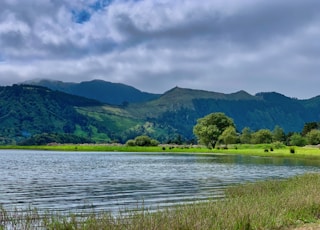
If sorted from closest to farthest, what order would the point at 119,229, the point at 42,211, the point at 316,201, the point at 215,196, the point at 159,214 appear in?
1. the point at 119,229
2. the point at 159,214
3. the point at 316,201
4. the point at 42,211
5. the point at 215,196

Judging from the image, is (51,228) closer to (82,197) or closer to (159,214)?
(159,214)

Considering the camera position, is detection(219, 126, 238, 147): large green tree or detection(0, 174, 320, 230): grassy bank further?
detection(219, 126, 238, 147): large green tree

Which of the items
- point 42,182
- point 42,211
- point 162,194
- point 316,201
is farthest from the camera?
point 42,182

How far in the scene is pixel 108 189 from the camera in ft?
149

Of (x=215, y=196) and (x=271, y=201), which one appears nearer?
(x=271, y=201)

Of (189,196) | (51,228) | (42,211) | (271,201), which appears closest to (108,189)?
(189,196)

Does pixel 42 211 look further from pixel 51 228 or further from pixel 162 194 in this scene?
pixel 162 194

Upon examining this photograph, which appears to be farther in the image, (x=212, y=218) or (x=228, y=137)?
(x=228, y=137)

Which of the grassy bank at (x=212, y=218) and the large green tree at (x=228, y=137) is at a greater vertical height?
the large green tree at (x=228, y=137)

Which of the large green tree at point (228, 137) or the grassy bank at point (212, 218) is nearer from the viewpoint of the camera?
the grassy bank at point (212, 218)

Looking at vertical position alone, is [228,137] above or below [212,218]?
above

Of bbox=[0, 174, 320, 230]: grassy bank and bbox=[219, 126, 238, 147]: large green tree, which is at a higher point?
bbox=[219, 126, 238, 147]: large green tree

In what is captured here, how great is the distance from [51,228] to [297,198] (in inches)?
634

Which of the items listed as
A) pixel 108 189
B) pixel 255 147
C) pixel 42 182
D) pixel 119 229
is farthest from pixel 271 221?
pixel 255 147
